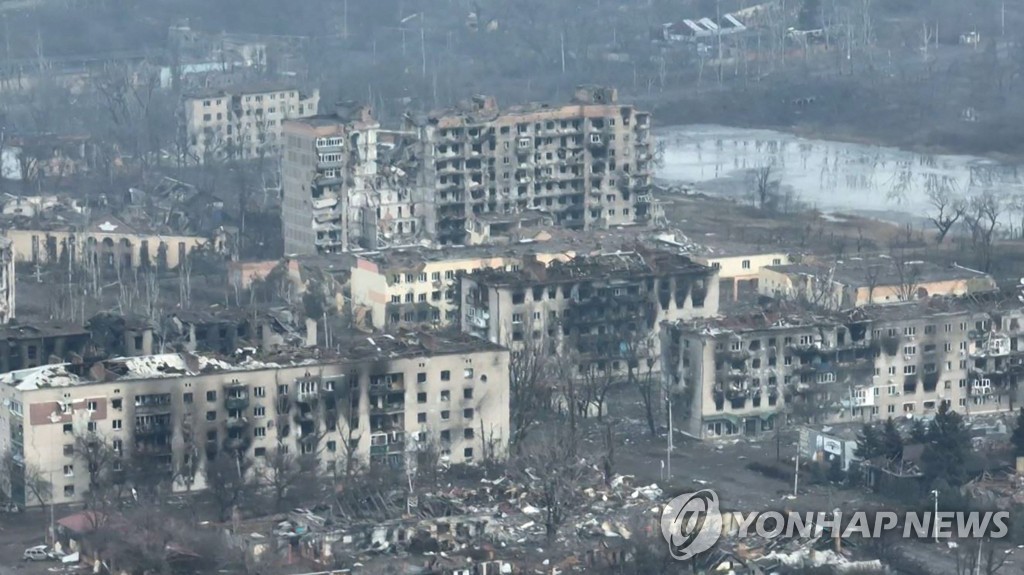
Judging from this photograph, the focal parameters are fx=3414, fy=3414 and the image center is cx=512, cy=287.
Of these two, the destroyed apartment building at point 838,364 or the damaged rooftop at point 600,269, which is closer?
the destroyed apartment building at point 838,364

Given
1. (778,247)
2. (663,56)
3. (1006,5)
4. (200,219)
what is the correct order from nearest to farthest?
(778,247), (200,219), (663,56), (1006,5)

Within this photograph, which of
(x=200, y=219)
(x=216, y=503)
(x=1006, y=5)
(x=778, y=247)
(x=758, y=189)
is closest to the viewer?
(x=216, y=503)

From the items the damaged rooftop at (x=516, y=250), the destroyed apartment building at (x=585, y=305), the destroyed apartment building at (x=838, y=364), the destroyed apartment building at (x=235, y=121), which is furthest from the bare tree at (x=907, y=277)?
the destroyed apartment building at (x=235, y=121)

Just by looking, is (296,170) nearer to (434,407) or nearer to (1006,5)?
(434,407)

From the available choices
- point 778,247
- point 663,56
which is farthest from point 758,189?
point 663,56

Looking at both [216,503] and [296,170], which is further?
[296,170]

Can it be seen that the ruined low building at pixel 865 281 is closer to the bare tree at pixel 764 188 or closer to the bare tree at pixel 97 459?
the bare tree at pixel 764 188
